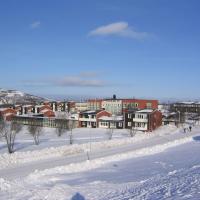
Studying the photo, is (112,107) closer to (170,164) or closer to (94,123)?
(94,123)

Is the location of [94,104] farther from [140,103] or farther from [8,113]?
[8,113]

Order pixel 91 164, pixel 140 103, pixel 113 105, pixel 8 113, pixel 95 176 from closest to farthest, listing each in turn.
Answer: pixel 95 176
pixel 91 164
pixel 8 113
pixel 140 103
pixel 113 105

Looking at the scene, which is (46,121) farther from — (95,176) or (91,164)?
(95,176)

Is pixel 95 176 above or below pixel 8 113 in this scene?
below

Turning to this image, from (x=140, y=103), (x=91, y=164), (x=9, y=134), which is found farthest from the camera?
(x=140, y=103)

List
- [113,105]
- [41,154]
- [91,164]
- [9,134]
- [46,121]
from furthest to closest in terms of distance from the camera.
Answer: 1. [113,105]
2. [46,121]
3. [9,134]
4. [41,154]
5. [91,164]

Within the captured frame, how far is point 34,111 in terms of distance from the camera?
105m

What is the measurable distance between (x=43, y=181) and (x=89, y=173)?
13.5ft

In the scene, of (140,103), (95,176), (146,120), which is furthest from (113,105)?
(95,176)

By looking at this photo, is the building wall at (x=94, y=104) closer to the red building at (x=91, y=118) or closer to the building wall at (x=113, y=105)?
the building wall at (x=113, y=105)

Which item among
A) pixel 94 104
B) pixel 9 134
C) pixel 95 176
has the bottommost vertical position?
pixel 9 134

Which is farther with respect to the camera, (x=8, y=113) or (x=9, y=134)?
(x=8, y=113)

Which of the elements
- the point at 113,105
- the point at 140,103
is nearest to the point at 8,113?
the point at 113,105

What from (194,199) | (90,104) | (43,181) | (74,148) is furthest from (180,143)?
(90,104)
